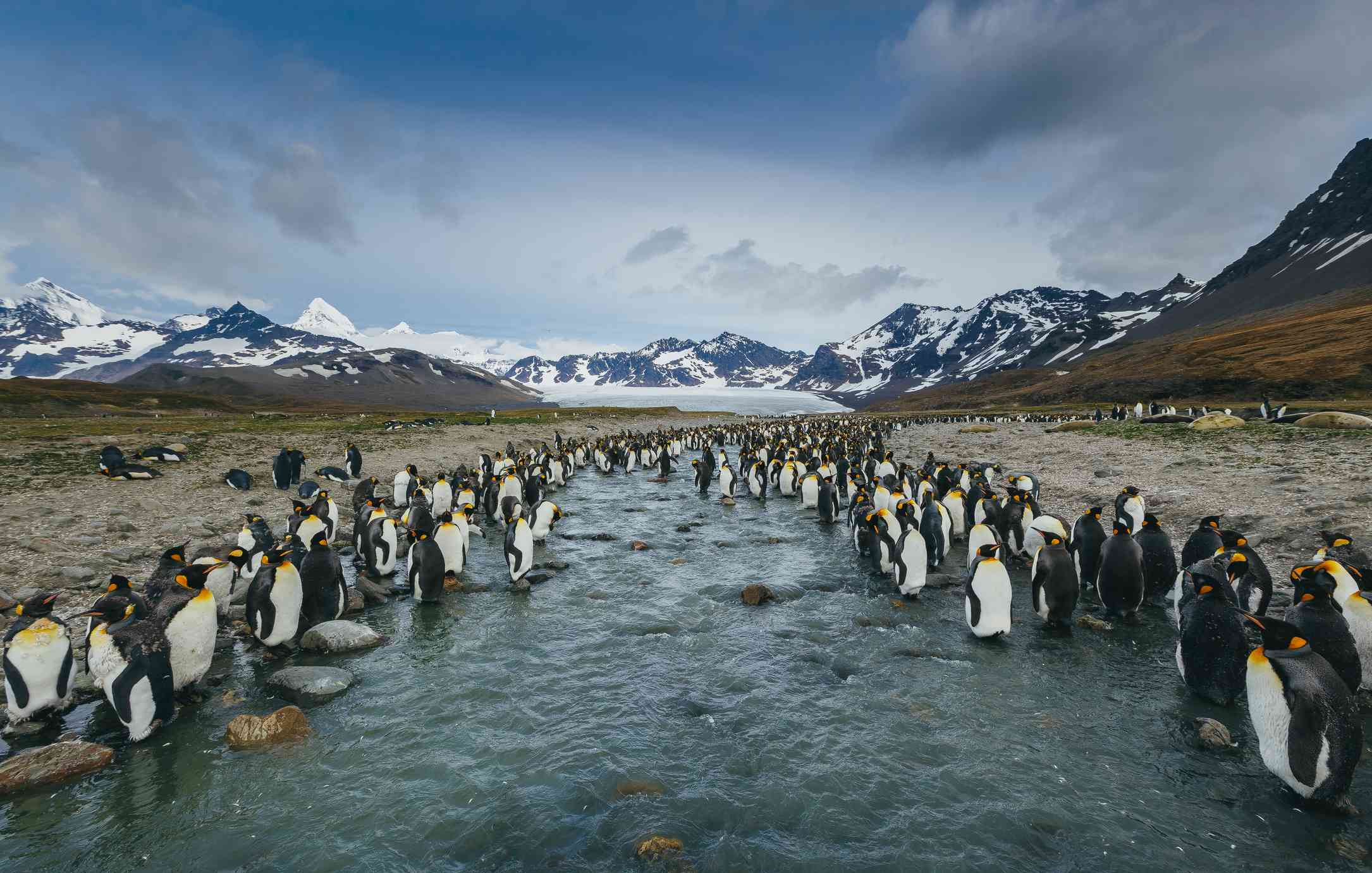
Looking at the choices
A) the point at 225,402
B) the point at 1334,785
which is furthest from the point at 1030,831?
the point at 225,402

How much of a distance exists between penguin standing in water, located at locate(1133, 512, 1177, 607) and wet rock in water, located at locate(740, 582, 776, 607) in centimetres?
545

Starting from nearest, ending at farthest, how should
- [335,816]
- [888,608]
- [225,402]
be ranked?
1. [335,816]
2. [888,608]
3. [225,402]

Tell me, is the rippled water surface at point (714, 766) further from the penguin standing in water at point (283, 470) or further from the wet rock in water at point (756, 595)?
the penguin standing in water at point (283, 470)

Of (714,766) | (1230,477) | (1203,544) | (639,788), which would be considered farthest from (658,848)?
(1230,477)

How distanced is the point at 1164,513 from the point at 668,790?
42.0 feet

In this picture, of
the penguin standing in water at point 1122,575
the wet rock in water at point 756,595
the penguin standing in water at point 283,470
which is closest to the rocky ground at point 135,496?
the penguin standing in water at point 283,470

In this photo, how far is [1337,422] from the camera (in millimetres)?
20812

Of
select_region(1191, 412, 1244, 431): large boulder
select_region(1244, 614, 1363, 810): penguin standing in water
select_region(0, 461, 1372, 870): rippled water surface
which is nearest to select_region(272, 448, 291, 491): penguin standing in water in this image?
select_region(0, 461, 1372, 870): rippled water surface

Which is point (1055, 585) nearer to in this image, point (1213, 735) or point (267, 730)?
point (1213, 735)

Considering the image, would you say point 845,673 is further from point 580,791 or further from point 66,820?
point 66,820

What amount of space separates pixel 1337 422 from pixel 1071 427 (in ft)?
40.1

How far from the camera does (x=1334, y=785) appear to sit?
4453 millimetres

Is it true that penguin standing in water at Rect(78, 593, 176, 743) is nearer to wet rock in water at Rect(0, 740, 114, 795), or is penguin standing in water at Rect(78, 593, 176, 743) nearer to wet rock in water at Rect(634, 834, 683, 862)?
wet rock in water at Rect(0, 740, 114, 795)

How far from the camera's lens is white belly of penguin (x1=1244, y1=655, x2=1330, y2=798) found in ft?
15.0
